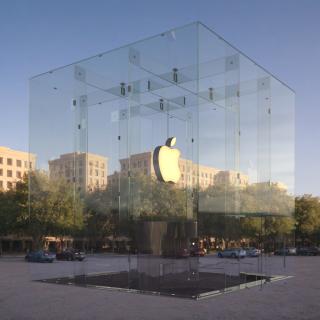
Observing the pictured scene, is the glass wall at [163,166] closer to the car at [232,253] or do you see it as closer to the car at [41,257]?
the car at [232,253]

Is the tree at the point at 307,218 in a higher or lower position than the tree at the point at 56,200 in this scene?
lower

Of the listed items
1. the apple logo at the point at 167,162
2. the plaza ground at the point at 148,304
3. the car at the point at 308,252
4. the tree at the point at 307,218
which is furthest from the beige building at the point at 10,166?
the apple logo at the point at 167,162

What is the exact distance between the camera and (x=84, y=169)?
2095 cm

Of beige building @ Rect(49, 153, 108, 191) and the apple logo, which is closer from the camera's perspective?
the apple logo

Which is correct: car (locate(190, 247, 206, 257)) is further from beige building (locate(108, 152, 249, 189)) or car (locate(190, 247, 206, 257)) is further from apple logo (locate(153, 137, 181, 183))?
apple logo (locate(153, 137, 181, 183))

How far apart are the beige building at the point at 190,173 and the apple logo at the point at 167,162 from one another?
24 centimetres

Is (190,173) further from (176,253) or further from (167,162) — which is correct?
(176,253)

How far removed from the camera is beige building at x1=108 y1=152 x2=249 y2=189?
17.4m

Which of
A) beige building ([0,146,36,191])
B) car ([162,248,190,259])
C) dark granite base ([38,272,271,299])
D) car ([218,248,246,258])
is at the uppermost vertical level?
beige building ([0,146,36,191])

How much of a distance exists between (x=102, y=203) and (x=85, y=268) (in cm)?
283

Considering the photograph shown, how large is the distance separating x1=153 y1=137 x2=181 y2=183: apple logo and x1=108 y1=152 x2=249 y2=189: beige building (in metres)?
0.24

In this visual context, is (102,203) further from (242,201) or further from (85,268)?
(242,201)

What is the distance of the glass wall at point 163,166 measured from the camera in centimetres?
1709

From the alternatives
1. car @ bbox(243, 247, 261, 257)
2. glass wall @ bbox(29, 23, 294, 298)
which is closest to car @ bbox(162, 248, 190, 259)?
glass wall @ bbox(29, 23, 294, 298)
